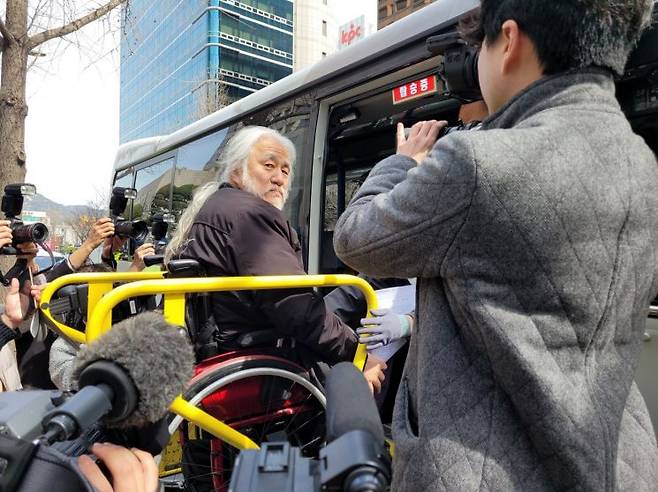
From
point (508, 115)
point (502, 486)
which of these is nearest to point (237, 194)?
point (508, 115)

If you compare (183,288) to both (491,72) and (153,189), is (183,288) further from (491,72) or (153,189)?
(153,189)

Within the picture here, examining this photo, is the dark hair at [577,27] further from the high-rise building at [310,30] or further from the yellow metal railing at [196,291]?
the high-rise building at [310,30]

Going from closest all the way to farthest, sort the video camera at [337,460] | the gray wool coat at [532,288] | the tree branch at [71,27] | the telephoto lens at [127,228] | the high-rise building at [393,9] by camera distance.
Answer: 1. the video camera at [337,460]
2. the gray wool coat at [532,288]
3. the telephoto lens at [127,228]
4. the tree branch at [71,27]
5. the high-rise building at [393,9]

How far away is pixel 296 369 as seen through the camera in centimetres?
237

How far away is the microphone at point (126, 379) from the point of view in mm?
735

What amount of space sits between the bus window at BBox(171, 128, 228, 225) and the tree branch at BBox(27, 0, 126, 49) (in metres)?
1.53

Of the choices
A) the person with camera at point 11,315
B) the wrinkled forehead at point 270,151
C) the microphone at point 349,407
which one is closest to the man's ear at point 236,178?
the wrinkled forehead at point 270,151

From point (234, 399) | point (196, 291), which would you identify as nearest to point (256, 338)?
point (234, 399)

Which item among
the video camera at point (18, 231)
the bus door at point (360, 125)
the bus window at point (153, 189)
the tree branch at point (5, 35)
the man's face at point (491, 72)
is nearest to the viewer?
the man's face at point (491, 72)

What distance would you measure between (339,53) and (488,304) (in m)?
2.78

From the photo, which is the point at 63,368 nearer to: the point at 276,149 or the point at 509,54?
the point at 276,149

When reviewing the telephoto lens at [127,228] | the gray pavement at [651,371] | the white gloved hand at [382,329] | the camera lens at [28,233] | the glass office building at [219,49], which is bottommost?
the gray pavement at [651,371]

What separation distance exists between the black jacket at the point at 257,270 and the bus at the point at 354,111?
1.02 metres

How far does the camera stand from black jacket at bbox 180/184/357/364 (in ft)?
7.54
